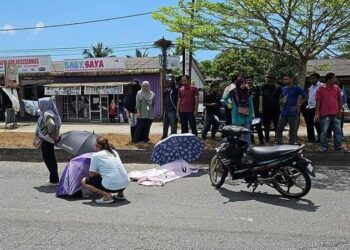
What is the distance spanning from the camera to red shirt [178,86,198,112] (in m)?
11.8

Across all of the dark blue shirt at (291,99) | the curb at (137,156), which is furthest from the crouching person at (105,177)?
the dark blue shirt at (291,99)

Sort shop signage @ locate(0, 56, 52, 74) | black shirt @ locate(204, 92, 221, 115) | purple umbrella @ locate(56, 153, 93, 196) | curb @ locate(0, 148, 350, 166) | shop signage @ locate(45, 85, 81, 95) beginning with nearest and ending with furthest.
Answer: purple umbrella @ locate(56, 153, 93, 196), curb @ locate(0, 148, 350, 166), black shirt @ locate(204, 92, 221, 115), shop signage @ locate(45, 85, 81, 95), shop signage @ locate(0, 56, 52, 74)

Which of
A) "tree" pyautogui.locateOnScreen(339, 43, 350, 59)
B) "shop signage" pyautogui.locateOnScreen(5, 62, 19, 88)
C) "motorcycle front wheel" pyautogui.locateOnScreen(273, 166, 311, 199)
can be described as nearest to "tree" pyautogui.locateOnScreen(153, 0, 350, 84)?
"tree" pyautogui.locateOnScreen(339, 43, 350, 59)

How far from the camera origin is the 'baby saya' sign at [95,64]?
2922cm

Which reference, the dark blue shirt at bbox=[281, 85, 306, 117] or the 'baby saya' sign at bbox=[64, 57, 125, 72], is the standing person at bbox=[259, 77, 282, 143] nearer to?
the dark blue shirt at bbox=[281, 85, 306, 117]

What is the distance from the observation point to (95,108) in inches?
1219

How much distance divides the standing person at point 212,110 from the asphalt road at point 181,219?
184 inches

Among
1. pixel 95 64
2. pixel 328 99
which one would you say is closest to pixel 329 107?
pixel 328 99

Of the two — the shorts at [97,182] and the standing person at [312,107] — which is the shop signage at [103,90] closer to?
the standing person at [312,107]

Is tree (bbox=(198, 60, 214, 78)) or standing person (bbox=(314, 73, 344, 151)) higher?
tree (bbox=(198, 60, 214, 78))

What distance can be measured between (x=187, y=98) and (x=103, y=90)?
57.9 ft

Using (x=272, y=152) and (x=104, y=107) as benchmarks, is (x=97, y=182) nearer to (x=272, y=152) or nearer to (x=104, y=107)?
(x=272, y=152)

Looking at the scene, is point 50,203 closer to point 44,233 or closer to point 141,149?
point 44,233

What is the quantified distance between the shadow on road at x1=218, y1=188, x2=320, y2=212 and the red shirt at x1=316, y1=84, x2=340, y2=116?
374 centimetres
